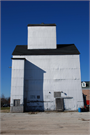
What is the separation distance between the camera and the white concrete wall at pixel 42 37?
2461cm

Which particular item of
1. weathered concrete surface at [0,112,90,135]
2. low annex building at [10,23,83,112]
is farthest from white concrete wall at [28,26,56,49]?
weathered concrete surface at [0,112,90,135]

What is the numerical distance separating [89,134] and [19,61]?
50.2 feet

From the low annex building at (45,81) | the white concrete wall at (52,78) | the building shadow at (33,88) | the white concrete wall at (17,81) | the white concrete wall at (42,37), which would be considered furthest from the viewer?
the white concrete wall at (42,37)

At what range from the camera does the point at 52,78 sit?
2112 centimetres

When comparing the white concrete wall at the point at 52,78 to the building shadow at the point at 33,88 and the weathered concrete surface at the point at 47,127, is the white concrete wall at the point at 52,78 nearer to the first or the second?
the building shadow at the point at 33,88

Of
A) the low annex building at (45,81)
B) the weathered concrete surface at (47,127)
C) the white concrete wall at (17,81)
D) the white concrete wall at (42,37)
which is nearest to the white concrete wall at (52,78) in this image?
the low annex building at (45,81)

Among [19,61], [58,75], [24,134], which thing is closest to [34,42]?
[19,61]

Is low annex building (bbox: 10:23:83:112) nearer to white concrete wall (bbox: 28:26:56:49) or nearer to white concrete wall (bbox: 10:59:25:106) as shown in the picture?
white concrete wall (bbox: 10:59:25:106)

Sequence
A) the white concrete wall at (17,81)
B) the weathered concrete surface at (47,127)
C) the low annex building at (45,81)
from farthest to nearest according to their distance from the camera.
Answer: the low annex building at (45,81) < the white concrete wall at (17,81) < the weathered concrete surface at (47,127)

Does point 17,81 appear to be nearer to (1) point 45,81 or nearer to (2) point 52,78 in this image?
(1) point 45,81

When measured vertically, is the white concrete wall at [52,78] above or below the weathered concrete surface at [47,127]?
above

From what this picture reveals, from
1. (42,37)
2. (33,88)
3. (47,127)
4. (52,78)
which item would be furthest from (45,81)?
(47,127)

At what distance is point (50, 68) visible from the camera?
70.6ft

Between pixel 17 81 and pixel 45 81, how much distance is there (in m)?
4.54
